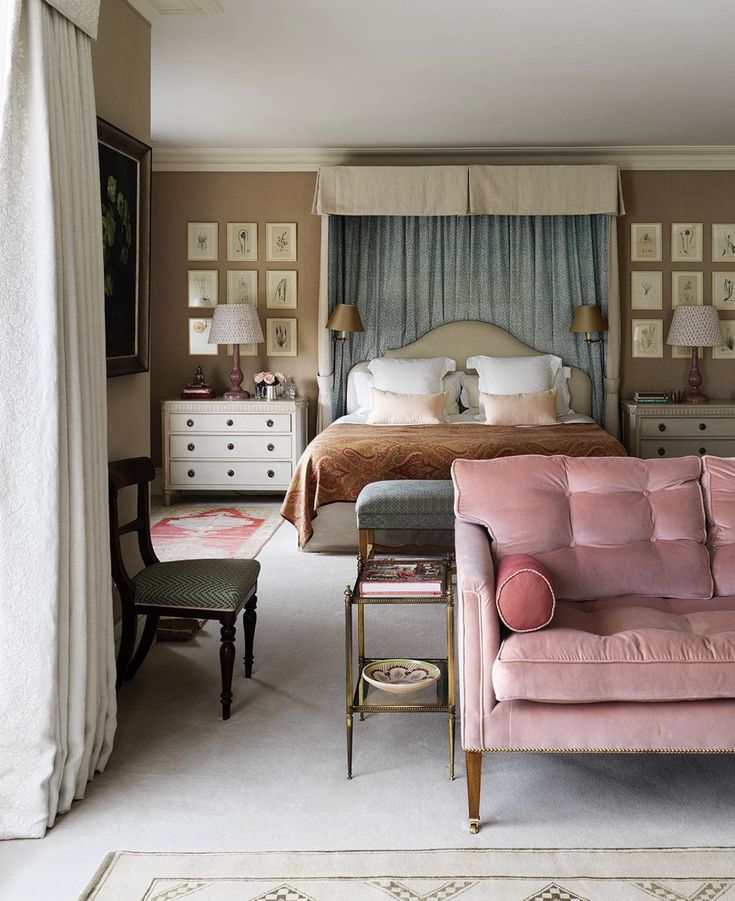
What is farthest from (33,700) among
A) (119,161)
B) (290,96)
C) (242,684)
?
(290,96)

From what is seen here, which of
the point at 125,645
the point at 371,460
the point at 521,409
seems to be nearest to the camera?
the point at 125,645

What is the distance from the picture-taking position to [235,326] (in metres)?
6.89

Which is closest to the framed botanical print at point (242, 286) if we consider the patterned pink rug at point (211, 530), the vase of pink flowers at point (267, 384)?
the vase of pink flowers at point (267, 384)

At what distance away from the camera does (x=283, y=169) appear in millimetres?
7145

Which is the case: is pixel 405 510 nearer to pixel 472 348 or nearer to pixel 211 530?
pixel 211 530

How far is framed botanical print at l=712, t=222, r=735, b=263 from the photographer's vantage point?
707 centimetres

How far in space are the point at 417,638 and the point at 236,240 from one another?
14.1 feet

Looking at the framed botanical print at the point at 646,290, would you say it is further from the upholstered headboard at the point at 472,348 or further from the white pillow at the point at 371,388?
the white pillow at the point at 371,388

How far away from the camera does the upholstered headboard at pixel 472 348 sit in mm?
7055

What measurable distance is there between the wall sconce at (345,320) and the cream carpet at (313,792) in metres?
3.77

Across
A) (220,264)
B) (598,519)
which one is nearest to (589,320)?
(220,264)

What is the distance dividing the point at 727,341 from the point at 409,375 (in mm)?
2529

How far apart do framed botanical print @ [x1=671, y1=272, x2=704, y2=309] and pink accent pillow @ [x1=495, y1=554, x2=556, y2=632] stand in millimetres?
5182

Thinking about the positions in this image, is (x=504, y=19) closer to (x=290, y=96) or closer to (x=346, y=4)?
(x=346, y=4)
